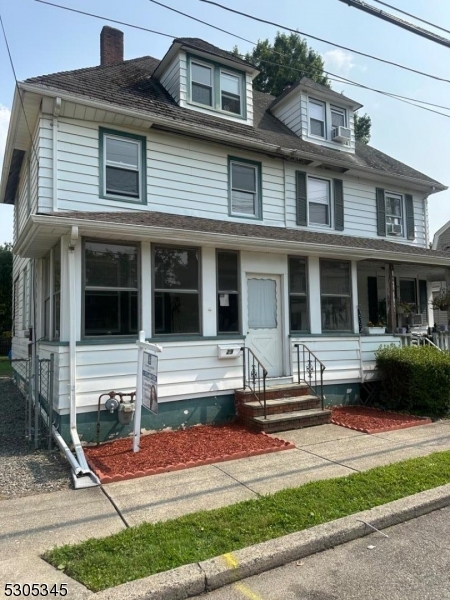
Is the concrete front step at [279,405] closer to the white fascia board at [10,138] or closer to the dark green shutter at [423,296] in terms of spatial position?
the white fascia board at [10,138]

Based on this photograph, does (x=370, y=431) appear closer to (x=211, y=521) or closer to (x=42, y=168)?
(x=211, y=521)

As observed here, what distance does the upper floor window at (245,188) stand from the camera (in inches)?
364

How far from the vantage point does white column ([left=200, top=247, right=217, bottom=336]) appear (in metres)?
7.83

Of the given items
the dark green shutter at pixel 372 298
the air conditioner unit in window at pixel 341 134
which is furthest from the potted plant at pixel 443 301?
the air conditioner unit in window at pixel 341 134

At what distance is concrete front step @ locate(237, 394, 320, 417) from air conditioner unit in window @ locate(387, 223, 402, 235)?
611 cm

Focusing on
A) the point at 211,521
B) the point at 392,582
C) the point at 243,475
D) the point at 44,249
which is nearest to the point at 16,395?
the point at 44,249

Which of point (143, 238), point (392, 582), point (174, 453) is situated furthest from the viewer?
point (143, 238)

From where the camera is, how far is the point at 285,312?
345 inches

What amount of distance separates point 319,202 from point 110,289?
5.97 m

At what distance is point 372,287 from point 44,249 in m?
9.33

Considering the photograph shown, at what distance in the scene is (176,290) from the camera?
25.0ft

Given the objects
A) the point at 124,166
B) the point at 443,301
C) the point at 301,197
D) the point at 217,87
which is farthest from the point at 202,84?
the point at 443,301

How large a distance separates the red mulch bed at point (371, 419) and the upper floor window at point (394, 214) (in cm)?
543

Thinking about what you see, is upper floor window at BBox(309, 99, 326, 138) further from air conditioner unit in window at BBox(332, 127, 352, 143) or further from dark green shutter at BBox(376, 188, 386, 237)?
dark green shutter at BBox(376, 188, 386, 237)
